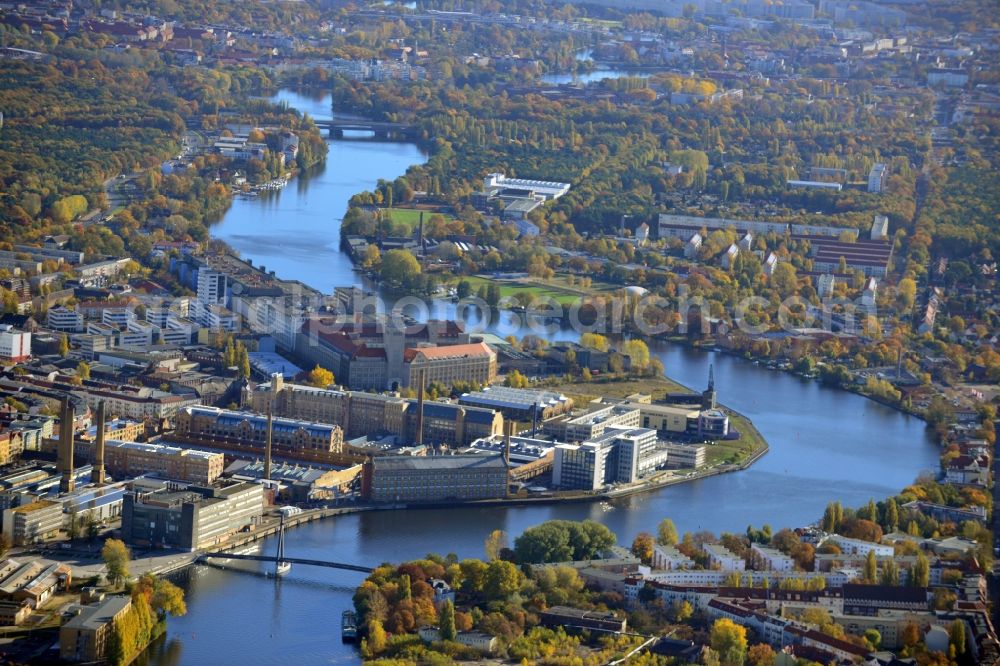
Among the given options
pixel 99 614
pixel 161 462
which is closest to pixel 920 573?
pixel 99 614

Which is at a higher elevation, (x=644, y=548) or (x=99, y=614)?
(x=644, y=548)

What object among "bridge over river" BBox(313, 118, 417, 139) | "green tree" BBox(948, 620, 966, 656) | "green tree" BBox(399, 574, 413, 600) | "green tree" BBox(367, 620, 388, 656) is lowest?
"green tree" BBox(367, 620, 388, 656)

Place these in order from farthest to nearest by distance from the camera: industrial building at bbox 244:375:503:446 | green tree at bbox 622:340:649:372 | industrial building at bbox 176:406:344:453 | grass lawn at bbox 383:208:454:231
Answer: grass lawn at bbox 383:208:454:231, green tree at bbox 622:340:649:372, industrial building at bbox 244:375:503:446, industrial building at bbox 176:406:344:453

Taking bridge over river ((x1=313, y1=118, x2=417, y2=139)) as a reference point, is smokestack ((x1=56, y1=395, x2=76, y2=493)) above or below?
below

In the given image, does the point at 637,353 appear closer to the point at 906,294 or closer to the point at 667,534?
the point at 906,294

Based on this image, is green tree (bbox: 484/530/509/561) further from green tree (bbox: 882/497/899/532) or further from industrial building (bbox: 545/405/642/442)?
industrial building (bbox: 545/405/642/442)

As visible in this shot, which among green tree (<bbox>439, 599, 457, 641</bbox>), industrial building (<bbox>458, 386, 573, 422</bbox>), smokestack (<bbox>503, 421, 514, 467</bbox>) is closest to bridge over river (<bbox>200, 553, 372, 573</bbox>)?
green tree (<bbox>439, 599, 457, 641</bbox>)
